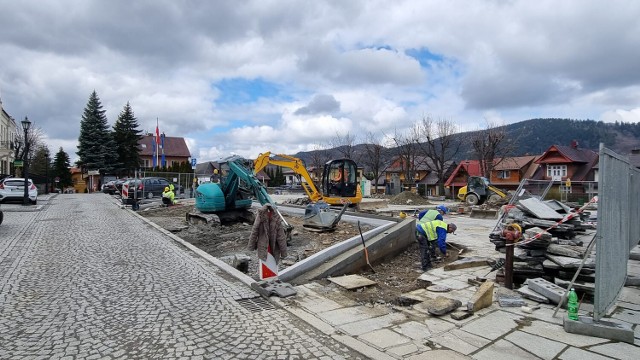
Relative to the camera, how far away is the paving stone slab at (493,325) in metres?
4.82

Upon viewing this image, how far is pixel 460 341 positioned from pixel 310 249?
5847 mm

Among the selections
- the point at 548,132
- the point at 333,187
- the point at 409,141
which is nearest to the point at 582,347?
the point at 333,187

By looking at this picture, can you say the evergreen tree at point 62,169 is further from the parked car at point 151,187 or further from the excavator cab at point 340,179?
the excavator cab at point 340,179

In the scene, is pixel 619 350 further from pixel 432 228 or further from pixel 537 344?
pixel 432 228

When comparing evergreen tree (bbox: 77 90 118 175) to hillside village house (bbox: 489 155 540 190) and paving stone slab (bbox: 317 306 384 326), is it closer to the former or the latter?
hillside village house (bbox: 489 155 540 190)

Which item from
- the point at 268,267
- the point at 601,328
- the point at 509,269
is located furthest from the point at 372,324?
the point at 509,269

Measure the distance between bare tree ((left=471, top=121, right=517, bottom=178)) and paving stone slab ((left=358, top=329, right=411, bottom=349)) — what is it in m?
44.6

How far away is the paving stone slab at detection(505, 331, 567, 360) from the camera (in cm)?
425

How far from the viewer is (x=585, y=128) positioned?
402 ft

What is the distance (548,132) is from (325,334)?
14313 centimetres

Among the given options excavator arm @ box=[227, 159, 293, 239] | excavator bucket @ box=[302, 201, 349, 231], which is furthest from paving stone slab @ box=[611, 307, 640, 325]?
excavator arm @ box=[227, 159, 293, 239]

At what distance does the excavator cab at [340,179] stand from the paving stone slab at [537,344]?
640 inches

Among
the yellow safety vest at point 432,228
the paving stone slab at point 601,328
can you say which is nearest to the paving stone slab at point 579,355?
the paving stone slab at point 601,328

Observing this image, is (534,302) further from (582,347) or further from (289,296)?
(289,296)
